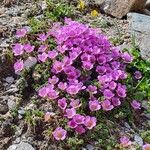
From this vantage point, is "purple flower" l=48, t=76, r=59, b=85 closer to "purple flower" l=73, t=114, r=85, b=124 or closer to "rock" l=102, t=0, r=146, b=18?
"purple flower" l=73, t=114, r=85, b=124

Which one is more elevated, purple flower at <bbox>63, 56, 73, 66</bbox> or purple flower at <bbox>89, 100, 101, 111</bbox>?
purple flower at <bbox>63, 56, 73, 66</bbox>

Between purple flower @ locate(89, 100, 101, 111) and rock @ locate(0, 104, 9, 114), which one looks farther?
rock @ locate(0, 104, 9, 114)

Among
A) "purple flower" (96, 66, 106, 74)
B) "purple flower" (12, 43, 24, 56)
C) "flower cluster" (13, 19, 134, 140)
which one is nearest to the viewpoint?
"flower cluster" (13, 19, 134, 140)

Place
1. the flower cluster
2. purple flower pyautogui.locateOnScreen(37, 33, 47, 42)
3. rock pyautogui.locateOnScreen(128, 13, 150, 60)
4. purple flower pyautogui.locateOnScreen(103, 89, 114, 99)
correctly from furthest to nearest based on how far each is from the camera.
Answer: rock pyautogui.locateOnScreen(128, 13, 150, 60)
purple flower pyautogui.locateOnScreen(37, 33, 47, 42)
purple flower pyautogui.locateOnScreen(103, 89, 114, 99)
the flower cluster

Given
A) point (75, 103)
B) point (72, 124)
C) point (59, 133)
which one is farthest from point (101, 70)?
point (59, 133)

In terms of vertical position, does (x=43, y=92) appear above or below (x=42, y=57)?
below

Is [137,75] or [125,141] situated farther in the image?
[137,75]

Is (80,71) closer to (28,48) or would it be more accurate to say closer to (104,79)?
(104,79)

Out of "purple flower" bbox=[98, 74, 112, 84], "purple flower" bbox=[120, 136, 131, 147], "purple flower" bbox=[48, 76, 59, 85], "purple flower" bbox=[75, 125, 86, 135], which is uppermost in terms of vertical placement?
"purple flower" bbox=[98, 74, 112, 84]

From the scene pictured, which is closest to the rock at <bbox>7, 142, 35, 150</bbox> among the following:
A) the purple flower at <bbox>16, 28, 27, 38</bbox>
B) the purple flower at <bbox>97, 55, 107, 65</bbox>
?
the purple flower at <bbox>97, 55, 107, 65</bbox>
